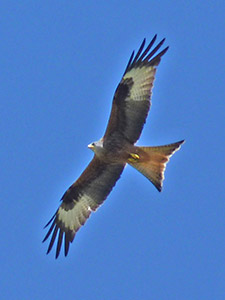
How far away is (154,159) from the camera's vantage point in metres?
15.5

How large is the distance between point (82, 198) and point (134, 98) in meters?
2.25

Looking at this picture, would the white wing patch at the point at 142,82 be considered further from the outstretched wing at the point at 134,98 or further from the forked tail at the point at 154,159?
the forked tail at the point at 154,159

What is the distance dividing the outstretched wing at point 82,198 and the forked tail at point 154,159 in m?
0.73

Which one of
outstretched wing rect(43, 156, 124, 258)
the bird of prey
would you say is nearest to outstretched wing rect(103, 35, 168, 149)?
the bird of prey

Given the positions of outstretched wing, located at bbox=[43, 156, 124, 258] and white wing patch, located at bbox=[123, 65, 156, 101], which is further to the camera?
outstretched wing, located at bbox=[43, 156, 124, 258]

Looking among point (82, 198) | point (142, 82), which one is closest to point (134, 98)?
point (142, 82)

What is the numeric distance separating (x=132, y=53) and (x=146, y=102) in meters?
0.87

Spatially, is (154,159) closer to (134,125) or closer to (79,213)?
(134,125)

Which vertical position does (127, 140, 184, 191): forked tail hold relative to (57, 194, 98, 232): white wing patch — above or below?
above

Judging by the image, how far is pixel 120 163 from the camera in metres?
16.1

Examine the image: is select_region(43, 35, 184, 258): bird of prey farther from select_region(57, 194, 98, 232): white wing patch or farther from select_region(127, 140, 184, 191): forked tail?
select_region(57, 194, 98, 232): white wing patch

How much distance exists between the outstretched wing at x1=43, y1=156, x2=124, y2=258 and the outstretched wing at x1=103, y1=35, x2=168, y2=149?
887 mm

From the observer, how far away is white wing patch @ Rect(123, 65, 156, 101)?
15398 millimetres

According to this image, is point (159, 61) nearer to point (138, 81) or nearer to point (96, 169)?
point (138, 81)
